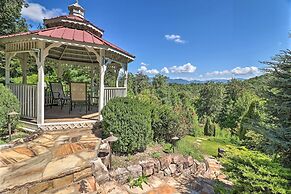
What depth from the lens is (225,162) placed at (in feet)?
11.9

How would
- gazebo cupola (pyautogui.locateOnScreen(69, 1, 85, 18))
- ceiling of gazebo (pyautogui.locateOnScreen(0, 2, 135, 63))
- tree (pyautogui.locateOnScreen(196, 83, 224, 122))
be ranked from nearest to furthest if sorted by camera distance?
ceiling of gazebo (pyautogui.locateOnScreen(0, 2, 135, 63)) < gazebo cupola (pyautogui.locateOnScreen(69, 1, 85, 18)) < tree (pyautogui.locateOnScreen(196, 83, 224, 122))

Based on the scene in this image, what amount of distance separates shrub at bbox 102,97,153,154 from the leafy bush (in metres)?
2.17

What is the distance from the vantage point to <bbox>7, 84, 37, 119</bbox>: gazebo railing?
19.2 feet

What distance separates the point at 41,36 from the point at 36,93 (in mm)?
1615

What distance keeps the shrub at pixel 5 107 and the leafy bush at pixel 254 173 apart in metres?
5.18

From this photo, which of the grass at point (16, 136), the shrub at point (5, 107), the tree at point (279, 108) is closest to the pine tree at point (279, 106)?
the tree at point (279, 108)

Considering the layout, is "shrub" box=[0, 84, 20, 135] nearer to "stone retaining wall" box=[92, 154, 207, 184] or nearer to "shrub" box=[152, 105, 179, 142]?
"stone retaining wall" box=[92, 154, 207, 184]

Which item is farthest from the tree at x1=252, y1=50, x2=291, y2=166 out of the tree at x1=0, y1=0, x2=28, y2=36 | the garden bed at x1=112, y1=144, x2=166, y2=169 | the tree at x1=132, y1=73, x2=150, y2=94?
the tree at x1=132, y1=73, x2=150, y2=94

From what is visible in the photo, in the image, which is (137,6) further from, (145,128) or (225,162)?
(225,162)

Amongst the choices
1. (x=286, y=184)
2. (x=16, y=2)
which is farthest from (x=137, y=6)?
(x=286, y=184)

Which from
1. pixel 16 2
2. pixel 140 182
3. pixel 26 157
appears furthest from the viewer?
pixel 16 2

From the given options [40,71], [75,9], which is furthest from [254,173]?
[75,9]

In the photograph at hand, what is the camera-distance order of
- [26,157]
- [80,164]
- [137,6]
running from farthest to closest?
[137,6], [26,157], [80,164]

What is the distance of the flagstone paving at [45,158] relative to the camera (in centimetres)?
307
